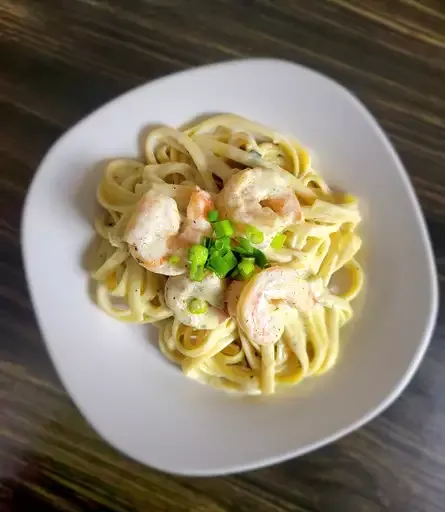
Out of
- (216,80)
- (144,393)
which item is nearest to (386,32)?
(216,80)

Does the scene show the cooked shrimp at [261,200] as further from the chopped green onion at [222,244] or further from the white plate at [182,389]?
the white plate at [182,389]

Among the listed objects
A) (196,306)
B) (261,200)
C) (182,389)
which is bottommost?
(182,389)

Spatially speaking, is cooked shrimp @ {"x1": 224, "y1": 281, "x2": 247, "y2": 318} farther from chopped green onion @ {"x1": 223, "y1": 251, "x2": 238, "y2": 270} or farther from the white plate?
the white plate

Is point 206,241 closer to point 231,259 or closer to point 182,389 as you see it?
point 231,259

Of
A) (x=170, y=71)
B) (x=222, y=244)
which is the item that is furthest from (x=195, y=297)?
(x=170, y=71)

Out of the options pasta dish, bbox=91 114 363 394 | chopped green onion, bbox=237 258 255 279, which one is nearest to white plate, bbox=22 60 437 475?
pasta dish, bbox=91 114 363 394

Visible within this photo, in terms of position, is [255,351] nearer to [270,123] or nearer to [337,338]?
[337,338]
